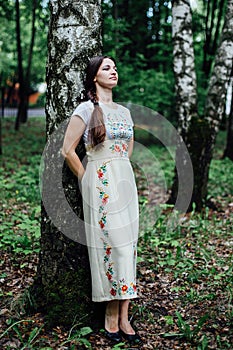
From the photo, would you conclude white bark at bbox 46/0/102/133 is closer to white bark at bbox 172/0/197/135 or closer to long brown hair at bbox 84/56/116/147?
long brown hair at bbox 84/56/116/147

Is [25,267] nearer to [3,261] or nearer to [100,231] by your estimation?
[3,261]

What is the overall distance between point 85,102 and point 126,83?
9.99 meters

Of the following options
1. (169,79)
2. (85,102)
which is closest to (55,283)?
(85,102)

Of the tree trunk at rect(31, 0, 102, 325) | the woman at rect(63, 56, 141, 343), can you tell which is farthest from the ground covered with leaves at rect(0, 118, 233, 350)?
the woman at rect(63, 56, 141, 343)

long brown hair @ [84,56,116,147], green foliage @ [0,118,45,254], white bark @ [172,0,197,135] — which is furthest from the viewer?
white bark @ [172,0,197,135]

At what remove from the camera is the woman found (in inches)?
132

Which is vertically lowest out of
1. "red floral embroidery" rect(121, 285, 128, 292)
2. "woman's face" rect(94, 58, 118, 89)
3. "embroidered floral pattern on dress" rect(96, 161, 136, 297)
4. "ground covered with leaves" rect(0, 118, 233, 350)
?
"ground covered with leaves" rect(0, 118, 233, 350)

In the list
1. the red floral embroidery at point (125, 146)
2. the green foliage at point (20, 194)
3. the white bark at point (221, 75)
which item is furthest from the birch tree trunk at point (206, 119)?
the red floral embroidery at point (125, 146)

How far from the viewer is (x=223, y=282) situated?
4.33 metres

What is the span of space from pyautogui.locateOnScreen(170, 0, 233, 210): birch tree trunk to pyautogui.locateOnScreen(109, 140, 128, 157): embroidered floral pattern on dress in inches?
134

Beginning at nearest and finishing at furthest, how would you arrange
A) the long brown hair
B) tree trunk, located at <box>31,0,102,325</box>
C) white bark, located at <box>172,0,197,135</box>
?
the long brown hair < tree trunk, located at <box>31,0,102,325</box> < white bark, located at <box>172,0,197,135</box>

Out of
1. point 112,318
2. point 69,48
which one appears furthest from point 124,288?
point 69,48

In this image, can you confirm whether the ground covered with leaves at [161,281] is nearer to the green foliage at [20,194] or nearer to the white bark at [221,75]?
the green foliage at [20,194]

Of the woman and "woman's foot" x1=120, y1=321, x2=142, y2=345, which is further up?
the woman
